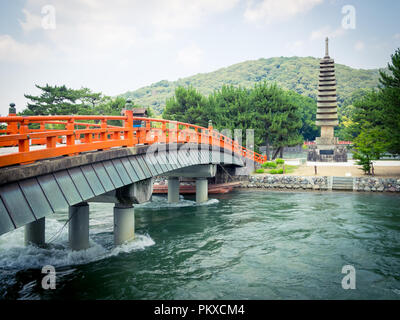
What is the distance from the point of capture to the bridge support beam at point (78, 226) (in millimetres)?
13969

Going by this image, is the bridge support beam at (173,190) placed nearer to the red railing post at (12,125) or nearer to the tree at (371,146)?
the red railing post at (12,125)

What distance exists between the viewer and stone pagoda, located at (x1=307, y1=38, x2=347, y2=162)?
51.1 m

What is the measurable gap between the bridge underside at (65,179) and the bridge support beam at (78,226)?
2.46 metres

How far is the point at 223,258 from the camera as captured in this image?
45.7 feet

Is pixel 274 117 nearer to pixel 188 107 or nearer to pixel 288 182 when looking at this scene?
pixel 188 107

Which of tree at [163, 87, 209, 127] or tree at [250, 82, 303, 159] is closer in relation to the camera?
tree at [250, 82, 303, 159]

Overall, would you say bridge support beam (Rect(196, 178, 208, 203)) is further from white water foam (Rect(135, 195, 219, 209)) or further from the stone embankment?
the stone embankment

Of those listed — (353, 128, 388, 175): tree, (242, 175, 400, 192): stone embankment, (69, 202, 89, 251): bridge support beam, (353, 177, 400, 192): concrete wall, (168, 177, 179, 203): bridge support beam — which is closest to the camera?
(69, 202, 89, 251): bridge support beam

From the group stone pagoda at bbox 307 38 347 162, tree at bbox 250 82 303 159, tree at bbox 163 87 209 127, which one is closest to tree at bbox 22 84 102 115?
tree at bbox 163 87 209 127

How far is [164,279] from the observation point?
11742 millimetres

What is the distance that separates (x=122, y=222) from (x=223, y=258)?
4379 mm

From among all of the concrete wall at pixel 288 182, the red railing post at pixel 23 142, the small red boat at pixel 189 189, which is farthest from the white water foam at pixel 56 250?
the concrete wall at pixel 288 182
